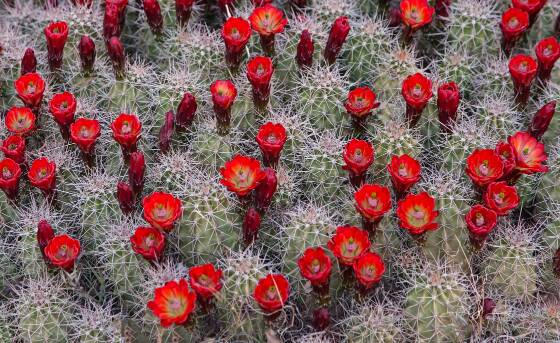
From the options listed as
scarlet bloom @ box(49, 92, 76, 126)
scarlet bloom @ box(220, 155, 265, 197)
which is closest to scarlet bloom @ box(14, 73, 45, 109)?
scarlet bloom @ box(49, 92, 76, 126)

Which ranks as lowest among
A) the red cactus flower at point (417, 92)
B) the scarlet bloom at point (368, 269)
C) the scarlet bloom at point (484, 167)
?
the scarlet bloom at point (368, 269)

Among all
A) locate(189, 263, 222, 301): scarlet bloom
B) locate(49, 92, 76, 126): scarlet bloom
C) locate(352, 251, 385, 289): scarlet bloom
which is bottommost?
locate(189, 263, 222, 301): scarlet bloom

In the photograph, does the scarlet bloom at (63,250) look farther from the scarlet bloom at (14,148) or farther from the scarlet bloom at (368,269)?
the scarlet bloom at (368,269)

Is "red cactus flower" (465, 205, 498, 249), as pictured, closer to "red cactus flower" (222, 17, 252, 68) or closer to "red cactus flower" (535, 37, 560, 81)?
"red cactus flower" (535, 37, 560, 81)

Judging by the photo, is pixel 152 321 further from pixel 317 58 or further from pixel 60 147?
pixel 317 58

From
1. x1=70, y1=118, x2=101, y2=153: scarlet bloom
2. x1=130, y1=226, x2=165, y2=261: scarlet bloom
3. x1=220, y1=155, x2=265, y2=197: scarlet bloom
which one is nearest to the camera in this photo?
x1=130, y1=226, x2=165, y2=261: scarlet bloom

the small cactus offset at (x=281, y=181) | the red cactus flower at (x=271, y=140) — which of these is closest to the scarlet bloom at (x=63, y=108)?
the small cactus offset at (x=281, y=181)

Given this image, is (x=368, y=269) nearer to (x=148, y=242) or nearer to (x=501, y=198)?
(x=501, y=198)
